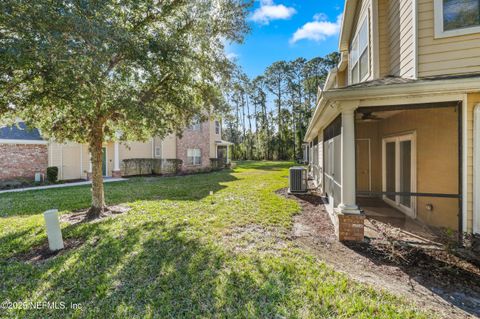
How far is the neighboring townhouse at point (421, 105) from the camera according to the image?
13.8 feet

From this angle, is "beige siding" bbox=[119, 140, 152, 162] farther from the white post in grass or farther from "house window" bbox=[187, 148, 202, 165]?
the white post in grass

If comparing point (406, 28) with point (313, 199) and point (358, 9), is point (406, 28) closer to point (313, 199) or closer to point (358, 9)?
point (358, 9)

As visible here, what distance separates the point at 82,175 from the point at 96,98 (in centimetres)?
1406

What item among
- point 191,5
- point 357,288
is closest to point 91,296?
point 357,288

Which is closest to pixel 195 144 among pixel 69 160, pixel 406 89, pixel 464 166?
pixel 69 160

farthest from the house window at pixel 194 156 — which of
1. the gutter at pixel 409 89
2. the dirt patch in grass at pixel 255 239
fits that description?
the gutter at pixel 409 89

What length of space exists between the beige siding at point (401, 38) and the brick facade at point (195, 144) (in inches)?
661

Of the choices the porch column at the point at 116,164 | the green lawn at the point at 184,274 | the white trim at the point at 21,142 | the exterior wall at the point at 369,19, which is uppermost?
the exterior wall at the point at 369,19

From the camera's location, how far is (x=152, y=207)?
7.85 m

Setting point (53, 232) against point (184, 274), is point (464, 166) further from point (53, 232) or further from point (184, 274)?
point (53, 232)

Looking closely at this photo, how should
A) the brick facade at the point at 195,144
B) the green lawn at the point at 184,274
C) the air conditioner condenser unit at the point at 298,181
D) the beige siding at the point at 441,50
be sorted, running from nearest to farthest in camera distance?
the green lawn at the point at 184,274 < the beige siding at the point at 441,50 < the air conditioner condenser unit at the point at 298,181 < the brick facade at the point at 195,144

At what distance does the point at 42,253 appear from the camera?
15.4ft

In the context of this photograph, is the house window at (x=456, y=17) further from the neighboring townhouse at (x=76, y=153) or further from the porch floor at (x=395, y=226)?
the neighboring townhouse at (x=76, y=153)

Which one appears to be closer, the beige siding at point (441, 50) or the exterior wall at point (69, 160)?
the beige siding at point (441, 50)
